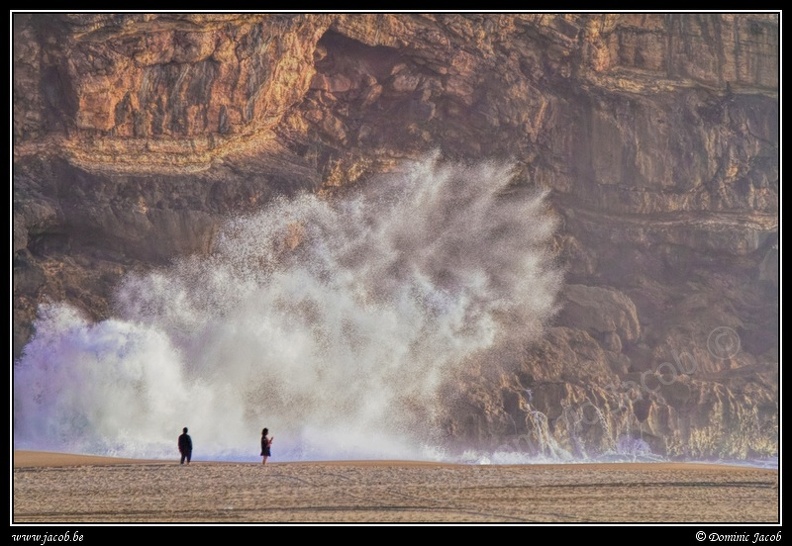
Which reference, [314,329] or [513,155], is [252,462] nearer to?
[314,329]

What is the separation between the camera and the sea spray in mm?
30344

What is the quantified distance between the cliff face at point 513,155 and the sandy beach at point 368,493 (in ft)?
18.5

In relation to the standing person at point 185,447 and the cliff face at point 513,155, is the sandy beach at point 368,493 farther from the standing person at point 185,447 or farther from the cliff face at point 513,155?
the cliff face at point 513,155

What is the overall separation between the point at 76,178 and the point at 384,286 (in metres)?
6.54

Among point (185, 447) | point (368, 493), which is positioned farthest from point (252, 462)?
point (368, 493)

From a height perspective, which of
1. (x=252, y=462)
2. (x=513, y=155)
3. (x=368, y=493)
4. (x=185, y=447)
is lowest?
(x=368, y=493)

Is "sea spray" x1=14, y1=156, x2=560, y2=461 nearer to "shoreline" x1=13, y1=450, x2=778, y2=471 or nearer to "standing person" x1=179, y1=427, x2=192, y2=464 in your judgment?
"shoreline" x1=13, y1=450, x2=778, y2=471

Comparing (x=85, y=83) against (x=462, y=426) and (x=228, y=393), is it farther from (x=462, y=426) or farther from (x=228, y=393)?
(x=462, y=426)

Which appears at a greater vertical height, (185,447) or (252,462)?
(185,447)

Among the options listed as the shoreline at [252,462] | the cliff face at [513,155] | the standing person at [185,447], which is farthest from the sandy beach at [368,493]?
the cliff face at [513,155]

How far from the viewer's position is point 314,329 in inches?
1273

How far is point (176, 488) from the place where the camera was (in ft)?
78.6

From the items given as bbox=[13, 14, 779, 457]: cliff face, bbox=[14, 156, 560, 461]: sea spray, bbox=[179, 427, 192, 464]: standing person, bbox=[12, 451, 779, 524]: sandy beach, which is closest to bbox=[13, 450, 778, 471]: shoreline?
bbox=[12, 451, 779, 524]: sandy beach

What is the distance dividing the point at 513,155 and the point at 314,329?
5981mm
